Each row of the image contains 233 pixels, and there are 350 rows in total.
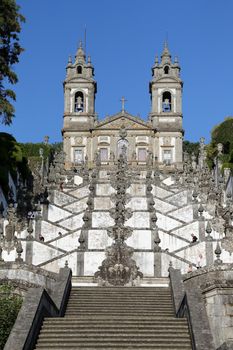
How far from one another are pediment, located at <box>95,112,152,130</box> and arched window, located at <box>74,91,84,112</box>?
2683 millimetres

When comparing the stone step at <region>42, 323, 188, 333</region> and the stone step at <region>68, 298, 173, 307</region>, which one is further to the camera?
the stone step at <region>68, 298, 173, 307</region>

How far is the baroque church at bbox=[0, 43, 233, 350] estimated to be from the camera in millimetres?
13078

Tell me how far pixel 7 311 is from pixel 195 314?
4050 mm

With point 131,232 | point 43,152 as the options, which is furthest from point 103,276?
point 43,152

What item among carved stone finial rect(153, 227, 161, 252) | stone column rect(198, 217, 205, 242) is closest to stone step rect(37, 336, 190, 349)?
carved stone finial rect(153, 227, 161, 252)

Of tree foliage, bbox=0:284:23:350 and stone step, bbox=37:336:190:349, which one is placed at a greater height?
tree foliage, bbox=0:284:23:350

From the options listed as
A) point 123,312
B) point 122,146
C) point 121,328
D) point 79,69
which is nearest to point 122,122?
point 122,146

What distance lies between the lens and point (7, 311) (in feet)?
44.2

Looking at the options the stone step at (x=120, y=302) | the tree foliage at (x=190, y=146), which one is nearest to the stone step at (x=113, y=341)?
the stone step at (x=120, y=302)

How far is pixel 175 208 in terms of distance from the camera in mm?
34125

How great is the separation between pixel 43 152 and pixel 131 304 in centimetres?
3947

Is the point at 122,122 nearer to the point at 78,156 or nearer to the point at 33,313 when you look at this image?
the point at 78,156

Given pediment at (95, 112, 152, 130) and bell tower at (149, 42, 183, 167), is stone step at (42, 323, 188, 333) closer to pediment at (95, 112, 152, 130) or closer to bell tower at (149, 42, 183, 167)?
bell tower at (149, 42, 183, 167)

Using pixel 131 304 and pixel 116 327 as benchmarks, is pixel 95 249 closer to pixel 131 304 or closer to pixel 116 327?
pixel 131 304
